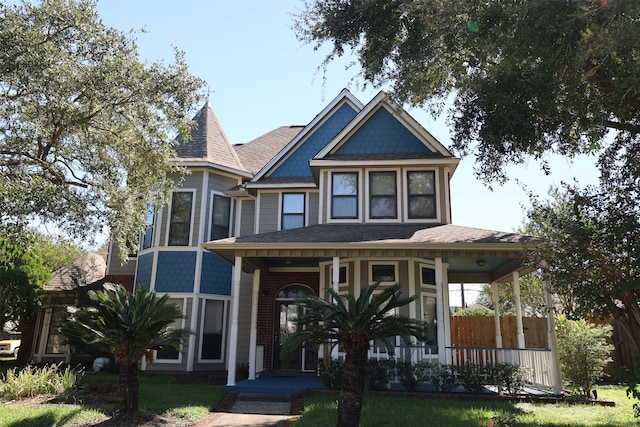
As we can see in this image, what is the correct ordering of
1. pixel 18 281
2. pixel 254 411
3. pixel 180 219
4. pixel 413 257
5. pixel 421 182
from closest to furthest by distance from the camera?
pixel 254 411 < pixel 413 257 < pixel 421 182 < pixel 180 219 < pixel 18 281

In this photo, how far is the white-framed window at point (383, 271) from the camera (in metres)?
13.4

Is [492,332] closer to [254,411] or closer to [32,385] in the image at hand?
[254,411]

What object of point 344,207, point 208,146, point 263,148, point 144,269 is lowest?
point 144,269

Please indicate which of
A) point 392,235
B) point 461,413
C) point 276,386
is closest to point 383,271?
point 392,235

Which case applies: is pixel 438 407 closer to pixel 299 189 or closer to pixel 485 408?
pixel 485 408

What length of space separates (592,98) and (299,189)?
30.7 feet

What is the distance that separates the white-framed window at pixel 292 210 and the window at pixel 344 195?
6.81 ft

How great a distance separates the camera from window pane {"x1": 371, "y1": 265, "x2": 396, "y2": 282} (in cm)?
1342

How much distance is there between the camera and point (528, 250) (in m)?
9.19

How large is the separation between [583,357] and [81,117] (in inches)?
529

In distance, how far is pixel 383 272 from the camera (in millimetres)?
13531

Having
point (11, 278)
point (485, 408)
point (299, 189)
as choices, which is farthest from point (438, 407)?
point (11, 278)

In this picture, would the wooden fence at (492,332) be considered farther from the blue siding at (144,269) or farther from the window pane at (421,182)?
the blue siding at (144,269)

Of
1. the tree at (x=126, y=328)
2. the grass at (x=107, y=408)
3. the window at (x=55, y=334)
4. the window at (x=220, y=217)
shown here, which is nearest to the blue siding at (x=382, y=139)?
the window at (x=220, y=217)
